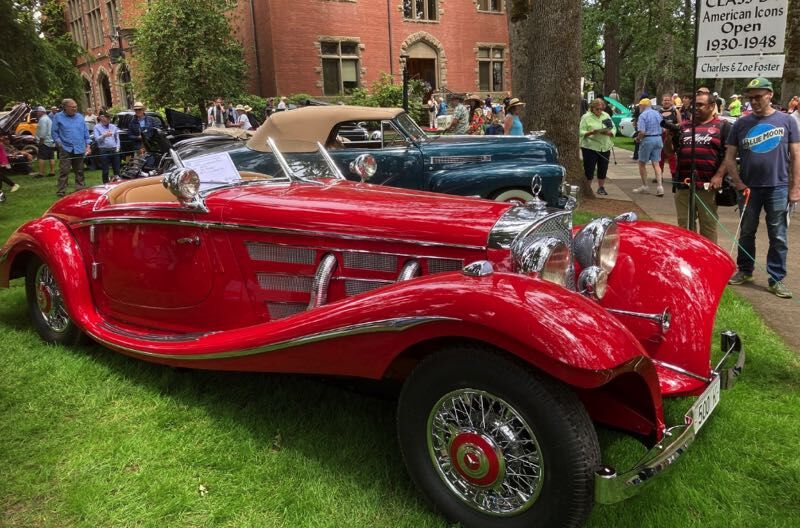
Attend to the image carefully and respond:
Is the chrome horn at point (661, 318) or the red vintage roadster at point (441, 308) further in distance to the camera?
the chrome horn at point (661, 318)

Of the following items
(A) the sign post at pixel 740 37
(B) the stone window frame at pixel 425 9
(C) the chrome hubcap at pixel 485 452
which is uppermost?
(B) the stone window frame at pixel 425 9

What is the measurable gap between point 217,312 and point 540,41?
325 inches

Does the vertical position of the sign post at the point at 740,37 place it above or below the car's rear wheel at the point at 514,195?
above

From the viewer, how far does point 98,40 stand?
3575 centimetres

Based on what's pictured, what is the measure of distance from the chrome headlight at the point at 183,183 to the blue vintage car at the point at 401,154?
4.48 metres

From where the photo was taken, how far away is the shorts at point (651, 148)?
1132 centimetres

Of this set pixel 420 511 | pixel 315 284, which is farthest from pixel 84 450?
pixel 420 511

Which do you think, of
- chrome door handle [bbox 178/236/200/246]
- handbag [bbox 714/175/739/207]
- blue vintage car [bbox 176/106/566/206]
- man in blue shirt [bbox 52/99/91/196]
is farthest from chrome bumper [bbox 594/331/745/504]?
man in blue shirt [bbox 52/99/91/196]

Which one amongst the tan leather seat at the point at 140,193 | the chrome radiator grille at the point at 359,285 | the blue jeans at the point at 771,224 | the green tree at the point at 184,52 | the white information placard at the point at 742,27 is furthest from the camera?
the green tree at the point at 184,52

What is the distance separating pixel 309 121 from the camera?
7996mm

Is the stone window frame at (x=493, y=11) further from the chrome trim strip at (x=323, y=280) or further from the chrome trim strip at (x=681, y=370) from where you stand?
the chrome trim strip at (x=681, y=370)

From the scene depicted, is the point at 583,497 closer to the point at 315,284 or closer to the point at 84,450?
the point at 315,284

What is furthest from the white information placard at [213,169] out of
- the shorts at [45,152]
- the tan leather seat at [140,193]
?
the shorts at [45,152]

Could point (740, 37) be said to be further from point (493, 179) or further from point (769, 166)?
point (493, 179)
